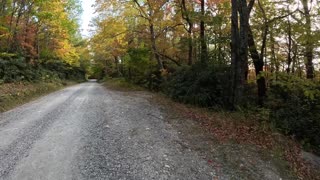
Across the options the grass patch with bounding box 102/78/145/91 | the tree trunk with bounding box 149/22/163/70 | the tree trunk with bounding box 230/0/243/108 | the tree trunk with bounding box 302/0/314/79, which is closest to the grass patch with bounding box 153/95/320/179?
the tree trunk with bounding box 230/0/243/108

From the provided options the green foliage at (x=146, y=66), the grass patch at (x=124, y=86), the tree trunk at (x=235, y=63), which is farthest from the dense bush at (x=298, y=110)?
the grass patch at (x=124, y=86)

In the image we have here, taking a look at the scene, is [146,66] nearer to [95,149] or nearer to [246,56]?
[246,56]

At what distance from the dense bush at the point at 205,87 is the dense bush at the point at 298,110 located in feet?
5.70

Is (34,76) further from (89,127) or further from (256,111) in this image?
(256,111)

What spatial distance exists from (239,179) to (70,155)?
3093mm

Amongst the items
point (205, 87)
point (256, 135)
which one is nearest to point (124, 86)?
point (205, 87)

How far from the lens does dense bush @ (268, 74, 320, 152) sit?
25.3 ft

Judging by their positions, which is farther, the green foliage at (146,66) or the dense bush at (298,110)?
the green foliage at (146,66)

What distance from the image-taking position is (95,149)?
5891 mm

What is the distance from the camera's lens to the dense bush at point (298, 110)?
303 inches

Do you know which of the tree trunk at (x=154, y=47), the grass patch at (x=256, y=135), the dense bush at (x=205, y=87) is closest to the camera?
the grass patch at (x=256, y=135)

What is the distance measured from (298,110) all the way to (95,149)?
595 cm

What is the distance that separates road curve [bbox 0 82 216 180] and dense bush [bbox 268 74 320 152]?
3320 millimetres

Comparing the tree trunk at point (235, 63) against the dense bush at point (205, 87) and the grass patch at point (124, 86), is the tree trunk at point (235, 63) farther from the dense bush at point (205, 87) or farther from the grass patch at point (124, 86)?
the grass patch at point (124, 86)
